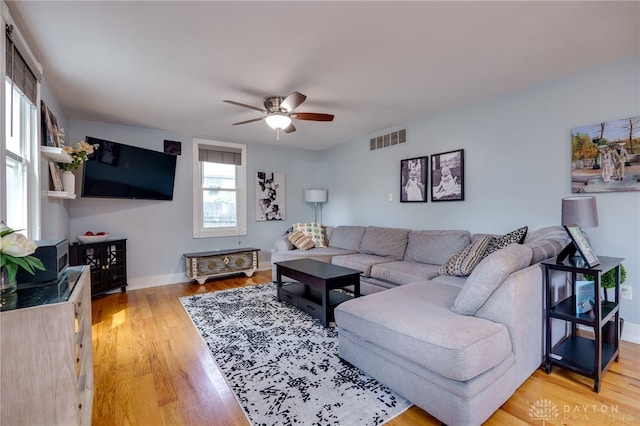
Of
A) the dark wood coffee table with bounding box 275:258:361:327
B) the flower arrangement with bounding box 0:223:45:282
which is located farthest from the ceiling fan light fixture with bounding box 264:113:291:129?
the flower arrangement with bounding box 0:223:45:282

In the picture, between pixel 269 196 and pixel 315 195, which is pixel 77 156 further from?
pixel 315 195

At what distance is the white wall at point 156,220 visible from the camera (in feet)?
13.3

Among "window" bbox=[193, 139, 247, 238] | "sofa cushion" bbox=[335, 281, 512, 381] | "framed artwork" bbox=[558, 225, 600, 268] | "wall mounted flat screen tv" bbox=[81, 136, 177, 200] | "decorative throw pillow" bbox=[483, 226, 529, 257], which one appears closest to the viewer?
"sofa cushion" bbox=[335, 281, 512, 381]

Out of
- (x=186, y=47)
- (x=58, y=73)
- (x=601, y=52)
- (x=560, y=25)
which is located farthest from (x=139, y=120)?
Result: (x=601, y=52)

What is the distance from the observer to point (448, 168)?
12.2ft

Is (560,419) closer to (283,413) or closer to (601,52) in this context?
(283,413)

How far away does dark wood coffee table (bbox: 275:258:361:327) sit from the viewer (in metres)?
2.88

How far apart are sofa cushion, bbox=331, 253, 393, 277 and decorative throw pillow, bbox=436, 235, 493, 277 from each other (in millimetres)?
896

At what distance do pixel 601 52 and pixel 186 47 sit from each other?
327 cm

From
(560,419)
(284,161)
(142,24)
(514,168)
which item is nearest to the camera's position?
(560,419)

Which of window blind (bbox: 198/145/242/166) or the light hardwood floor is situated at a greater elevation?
window blind (bbox: 198/145/242/166)

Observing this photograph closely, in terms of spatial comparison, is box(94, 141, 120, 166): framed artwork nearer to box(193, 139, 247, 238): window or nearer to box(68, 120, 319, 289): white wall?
box(68, 120, 319, 289): white wall

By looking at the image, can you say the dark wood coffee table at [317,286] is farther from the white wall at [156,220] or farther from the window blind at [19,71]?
the window blind at [19,71]

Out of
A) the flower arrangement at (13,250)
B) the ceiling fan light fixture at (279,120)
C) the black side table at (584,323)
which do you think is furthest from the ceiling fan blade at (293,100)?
the black side table at (584,323)
